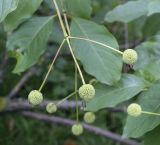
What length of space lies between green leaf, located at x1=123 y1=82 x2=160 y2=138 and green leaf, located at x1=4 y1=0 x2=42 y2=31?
37 cm

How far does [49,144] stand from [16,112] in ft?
1.63

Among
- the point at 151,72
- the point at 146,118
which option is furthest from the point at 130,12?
the point at 146,118

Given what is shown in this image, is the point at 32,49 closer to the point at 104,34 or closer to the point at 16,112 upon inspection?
the point at 104,34

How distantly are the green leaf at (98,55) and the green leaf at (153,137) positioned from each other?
0.15 metres

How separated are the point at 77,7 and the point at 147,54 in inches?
9.4

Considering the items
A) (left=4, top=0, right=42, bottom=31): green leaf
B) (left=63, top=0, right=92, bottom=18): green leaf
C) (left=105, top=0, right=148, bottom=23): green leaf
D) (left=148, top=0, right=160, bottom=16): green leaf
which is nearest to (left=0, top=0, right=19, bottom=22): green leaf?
(left=4, top=0, right=42, bottom=31): green leaf

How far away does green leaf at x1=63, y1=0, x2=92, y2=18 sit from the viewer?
1243mm

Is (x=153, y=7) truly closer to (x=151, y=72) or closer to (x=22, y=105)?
(x=151, y=72)

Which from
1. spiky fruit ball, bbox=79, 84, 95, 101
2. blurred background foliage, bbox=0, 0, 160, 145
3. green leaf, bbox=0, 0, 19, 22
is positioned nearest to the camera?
spiky fruit ball, bbox=79, 84, 95, 101

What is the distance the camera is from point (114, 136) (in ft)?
7.05

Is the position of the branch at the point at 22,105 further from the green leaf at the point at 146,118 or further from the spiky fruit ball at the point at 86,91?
the spiky fruit ball at the point at 86,91

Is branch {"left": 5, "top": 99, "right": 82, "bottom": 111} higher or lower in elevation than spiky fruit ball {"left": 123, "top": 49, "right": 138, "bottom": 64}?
lower

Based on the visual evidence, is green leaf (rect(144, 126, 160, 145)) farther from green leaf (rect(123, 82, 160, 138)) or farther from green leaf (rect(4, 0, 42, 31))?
green leaf (rect(4, 0, 42, 31))

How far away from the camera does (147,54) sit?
50.0 inches
